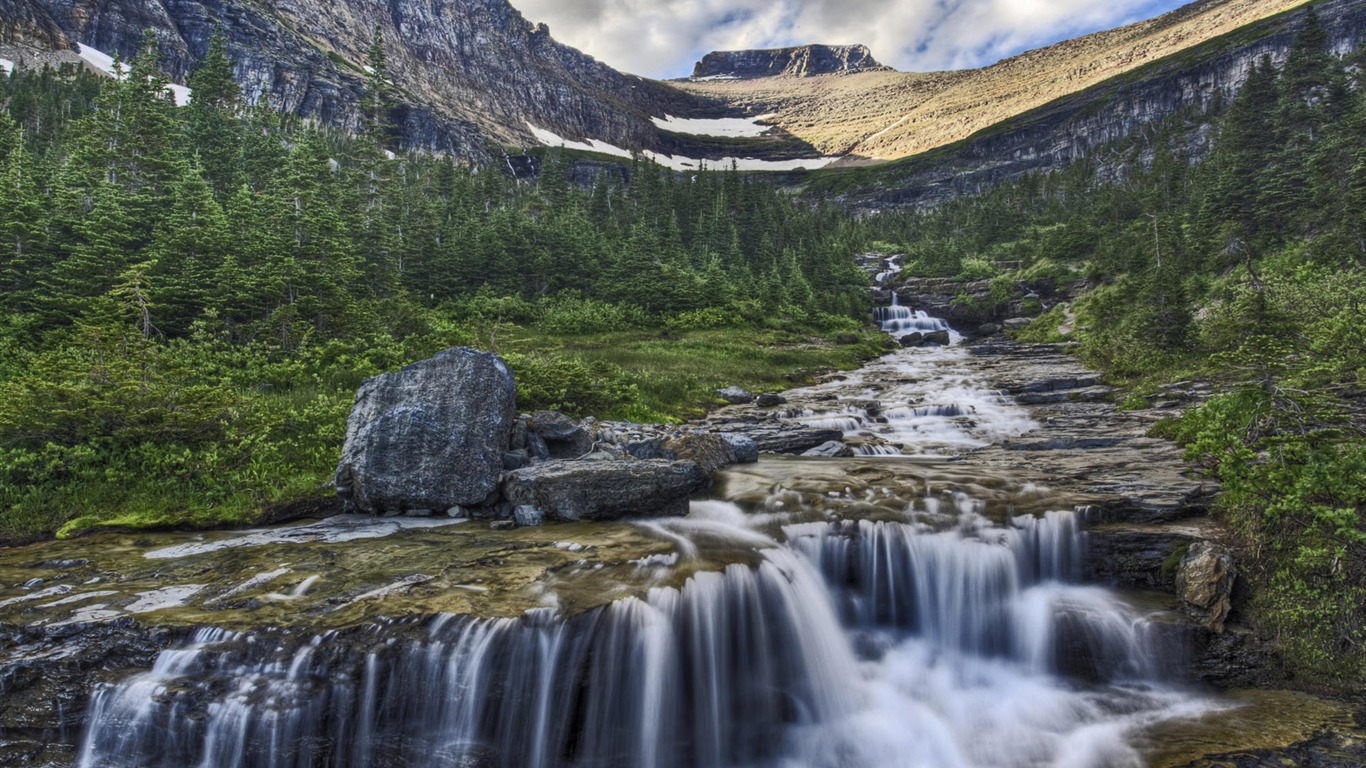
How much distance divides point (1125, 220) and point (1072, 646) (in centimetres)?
6808

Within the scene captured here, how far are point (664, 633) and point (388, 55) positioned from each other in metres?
178

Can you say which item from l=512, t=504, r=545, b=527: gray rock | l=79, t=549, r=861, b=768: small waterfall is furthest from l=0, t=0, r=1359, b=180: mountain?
l=79, t=549, r=861, b=768: small waterfall

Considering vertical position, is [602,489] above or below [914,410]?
below

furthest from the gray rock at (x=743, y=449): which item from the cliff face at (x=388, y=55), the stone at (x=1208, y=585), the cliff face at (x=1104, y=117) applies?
the cliff face at (x=388, y=55)

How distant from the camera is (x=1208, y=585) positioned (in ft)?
23.8

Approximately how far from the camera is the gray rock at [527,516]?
9.94 m

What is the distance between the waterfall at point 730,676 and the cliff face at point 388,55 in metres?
116

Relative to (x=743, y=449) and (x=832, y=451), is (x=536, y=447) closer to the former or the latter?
(x=743, y=449)

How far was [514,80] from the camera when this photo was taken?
179500mm

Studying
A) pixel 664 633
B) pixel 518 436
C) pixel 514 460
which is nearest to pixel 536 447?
pixel 518 436

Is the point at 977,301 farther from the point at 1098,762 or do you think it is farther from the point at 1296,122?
the point at 1098,762

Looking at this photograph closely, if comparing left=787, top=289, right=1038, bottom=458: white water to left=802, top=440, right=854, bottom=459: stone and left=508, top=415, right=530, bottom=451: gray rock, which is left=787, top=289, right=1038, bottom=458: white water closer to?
left=802, top=440, right=854, bottom=459: stone

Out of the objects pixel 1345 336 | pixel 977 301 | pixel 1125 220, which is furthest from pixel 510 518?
pixel 1125 220

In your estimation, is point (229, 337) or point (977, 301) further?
point (977, 301)
